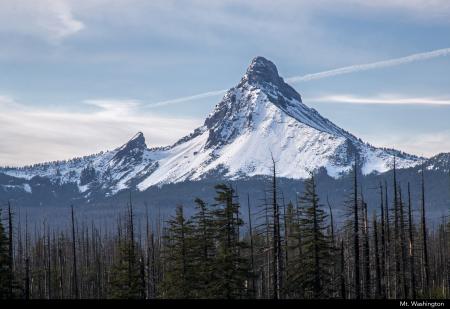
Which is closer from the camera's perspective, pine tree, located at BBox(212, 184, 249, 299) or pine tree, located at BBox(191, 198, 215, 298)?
pine tree, located at BBox(212, 184, 249, 299)

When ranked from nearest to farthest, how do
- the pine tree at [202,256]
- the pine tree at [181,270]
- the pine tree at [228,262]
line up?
the pine tree at [228,262], the pine tree at [202,256], the pine tree at [181,270]

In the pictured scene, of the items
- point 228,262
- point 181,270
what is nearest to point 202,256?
point 181,270

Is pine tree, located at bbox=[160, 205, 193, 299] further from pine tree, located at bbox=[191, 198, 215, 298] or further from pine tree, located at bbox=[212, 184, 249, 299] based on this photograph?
pine tree, located at bbox=[212, 184, 249, 299]

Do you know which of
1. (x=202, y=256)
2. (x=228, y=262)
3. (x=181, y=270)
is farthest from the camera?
(x=181, y=270)

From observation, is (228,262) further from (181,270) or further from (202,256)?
(181,270)

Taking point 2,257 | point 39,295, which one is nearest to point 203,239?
point 2,257

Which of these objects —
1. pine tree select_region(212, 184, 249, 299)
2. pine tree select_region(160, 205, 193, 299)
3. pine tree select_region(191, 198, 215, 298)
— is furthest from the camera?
pine tree select_region(160, 205, 193, 299)

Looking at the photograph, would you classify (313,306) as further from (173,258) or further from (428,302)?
(173,258)

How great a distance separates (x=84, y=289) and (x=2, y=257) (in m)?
51.7

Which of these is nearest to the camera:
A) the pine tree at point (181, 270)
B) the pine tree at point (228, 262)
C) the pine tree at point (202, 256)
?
the pine tree at point (228, 262)

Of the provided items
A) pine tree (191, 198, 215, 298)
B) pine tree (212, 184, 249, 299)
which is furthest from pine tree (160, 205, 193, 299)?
pine tree (212, 184, 249, 299)

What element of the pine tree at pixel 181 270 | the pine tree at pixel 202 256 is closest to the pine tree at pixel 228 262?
the pine tree at pixel 202 256

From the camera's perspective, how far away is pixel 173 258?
43.9 meters

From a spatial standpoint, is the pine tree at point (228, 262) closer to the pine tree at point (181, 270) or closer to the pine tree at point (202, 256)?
the pine tree at point (202, 256)
